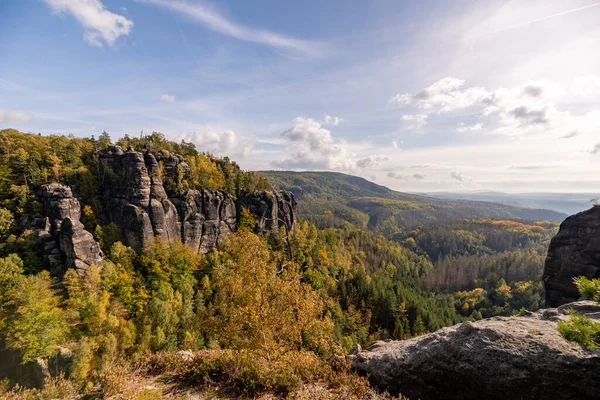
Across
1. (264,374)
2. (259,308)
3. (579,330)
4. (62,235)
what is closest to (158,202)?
(62,235)

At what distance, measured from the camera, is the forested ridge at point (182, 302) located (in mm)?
11836

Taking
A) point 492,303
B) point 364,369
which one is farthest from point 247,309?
point 492,303

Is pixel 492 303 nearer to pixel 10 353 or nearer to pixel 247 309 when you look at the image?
pixel 247 309

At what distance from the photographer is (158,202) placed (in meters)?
52.9

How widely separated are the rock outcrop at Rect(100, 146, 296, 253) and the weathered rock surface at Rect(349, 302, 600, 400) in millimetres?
35401

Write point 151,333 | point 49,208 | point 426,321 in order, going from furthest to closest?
point 426,321
point 49,208
point 151,333

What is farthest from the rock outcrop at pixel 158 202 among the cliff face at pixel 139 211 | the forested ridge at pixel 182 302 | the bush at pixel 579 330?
the bush at pixel 579 330

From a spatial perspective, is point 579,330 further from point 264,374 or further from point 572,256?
point 572,256

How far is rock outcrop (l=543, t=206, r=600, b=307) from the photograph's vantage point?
22219mm

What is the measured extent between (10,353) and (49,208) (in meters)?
23.4

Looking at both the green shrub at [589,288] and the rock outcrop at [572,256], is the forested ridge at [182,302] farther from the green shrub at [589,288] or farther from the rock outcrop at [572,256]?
the rock outcrop at [572,256]

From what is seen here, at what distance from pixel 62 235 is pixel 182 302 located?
23.1 m

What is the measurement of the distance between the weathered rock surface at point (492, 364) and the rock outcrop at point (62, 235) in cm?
4929

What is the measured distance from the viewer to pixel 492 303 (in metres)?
117
